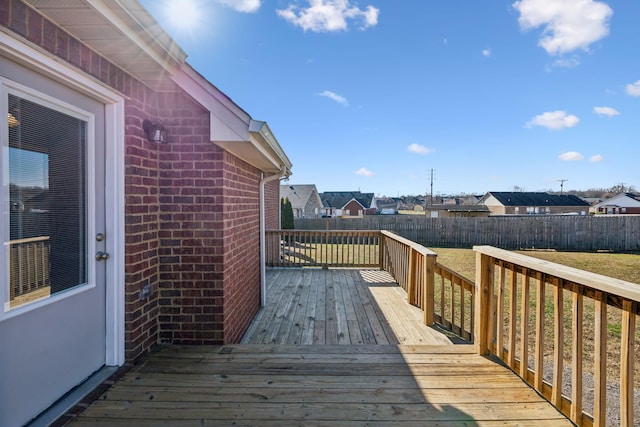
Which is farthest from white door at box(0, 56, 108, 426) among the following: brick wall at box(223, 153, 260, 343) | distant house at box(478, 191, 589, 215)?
distant house at box(478, 191, 589, 215)

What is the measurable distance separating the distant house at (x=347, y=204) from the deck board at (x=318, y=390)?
1519 inches

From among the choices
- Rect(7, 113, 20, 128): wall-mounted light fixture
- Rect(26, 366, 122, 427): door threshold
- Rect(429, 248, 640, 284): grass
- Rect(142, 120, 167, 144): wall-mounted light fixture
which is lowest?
Rect(429, 248, 640, 284): grass

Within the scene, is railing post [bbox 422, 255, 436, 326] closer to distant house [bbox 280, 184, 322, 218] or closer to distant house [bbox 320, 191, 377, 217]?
distant house [bbox 280, 184, 322, 218]

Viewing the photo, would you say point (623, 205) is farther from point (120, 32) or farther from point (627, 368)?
point (120, 32)

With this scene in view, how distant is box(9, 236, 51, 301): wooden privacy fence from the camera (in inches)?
61.3

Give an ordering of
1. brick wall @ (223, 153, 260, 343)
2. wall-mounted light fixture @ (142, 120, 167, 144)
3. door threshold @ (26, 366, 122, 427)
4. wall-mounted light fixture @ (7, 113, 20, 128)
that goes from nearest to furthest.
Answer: wall-mounted light fixture @ (7, 113, 20, 128), door threshold @ (26, 366, 122, 427), wall-mounted light fixture @ (142, 120, 167, 144), brick wall @ (223, 153, 260, 343)

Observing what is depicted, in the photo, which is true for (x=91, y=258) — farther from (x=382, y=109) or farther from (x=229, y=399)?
(x=382, y=109)

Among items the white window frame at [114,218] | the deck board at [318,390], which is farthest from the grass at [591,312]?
the white window frame at [114,218]

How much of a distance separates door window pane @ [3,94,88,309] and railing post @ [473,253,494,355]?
311 cm

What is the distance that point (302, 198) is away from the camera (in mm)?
30578

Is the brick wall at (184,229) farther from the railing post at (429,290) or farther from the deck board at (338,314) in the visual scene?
the railing post at (429,290)

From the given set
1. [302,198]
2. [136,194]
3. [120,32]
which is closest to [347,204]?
[302,198]

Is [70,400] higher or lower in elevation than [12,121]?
lower

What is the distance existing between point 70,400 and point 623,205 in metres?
56.8
